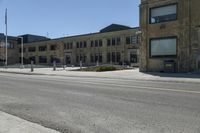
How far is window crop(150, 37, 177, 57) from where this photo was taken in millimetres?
29891

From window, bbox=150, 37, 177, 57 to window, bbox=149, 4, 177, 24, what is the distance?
192 cm

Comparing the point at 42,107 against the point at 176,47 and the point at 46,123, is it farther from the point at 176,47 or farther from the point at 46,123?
the point at 176,47

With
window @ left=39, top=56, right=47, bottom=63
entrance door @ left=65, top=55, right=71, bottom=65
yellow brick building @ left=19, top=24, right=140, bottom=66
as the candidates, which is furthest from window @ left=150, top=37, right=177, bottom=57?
window @ left=39, top=56, right=47, bottom=63

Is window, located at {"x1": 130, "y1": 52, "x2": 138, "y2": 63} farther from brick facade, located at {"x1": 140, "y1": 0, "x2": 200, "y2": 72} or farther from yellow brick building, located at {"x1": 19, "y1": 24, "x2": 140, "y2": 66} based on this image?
brick facade, located at {"x1": 140, "y1": 0, "x2": 200, "y2": 72}

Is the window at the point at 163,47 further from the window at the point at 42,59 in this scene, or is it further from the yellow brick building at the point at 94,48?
the window at the point at 42,59

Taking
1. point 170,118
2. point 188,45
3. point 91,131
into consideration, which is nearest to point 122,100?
point 170,118

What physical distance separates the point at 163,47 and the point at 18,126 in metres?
25.4

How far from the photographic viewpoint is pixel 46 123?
7375 millimetres

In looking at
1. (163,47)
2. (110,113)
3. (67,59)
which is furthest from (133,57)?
(110,113)

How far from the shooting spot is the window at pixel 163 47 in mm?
29891

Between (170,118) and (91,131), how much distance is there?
2.07 metres

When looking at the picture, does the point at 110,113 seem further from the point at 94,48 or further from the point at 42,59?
the point at 42,59

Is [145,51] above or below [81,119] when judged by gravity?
above

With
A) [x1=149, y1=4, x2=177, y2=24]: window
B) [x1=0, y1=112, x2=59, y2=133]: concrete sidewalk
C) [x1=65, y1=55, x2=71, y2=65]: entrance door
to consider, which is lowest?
[x1=0, y1=112, x2=59, y2=133]: concrete sidewalk
